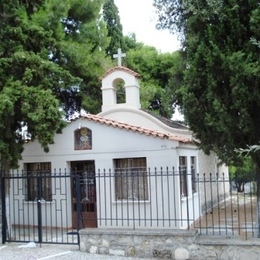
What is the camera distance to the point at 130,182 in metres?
14.9

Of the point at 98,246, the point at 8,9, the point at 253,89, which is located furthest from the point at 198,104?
the point at 8,9

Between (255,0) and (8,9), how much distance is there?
777 cm

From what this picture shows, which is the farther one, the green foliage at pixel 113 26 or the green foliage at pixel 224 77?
the green foliage at pixel 113 26

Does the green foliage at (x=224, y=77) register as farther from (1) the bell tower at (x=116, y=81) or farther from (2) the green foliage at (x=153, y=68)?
(2) the green foliage at (x=153, y=68)

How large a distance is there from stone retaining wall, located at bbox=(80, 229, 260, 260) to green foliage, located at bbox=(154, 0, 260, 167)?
1.90m

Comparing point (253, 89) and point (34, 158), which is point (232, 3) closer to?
point (253, 89)

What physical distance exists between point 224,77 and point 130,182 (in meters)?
6.90

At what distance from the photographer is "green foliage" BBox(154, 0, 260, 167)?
8562 mm

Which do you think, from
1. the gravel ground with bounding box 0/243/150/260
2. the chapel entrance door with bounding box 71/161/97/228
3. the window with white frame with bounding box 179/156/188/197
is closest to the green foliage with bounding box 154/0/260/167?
the gravel ground with bounding box 0/243/150/260

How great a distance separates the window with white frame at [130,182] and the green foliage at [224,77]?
17.1ft

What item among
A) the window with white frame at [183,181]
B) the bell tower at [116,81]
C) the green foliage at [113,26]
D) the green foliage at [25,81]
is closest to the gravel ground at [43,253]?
the green foliage at [25,81]

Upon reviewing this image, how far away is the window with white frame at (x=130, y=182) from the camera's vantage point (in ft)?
47.9

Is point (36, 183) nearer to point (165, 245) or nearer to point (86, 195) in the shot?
point (86, 195)

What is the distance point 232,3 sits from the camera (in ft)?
29.9
